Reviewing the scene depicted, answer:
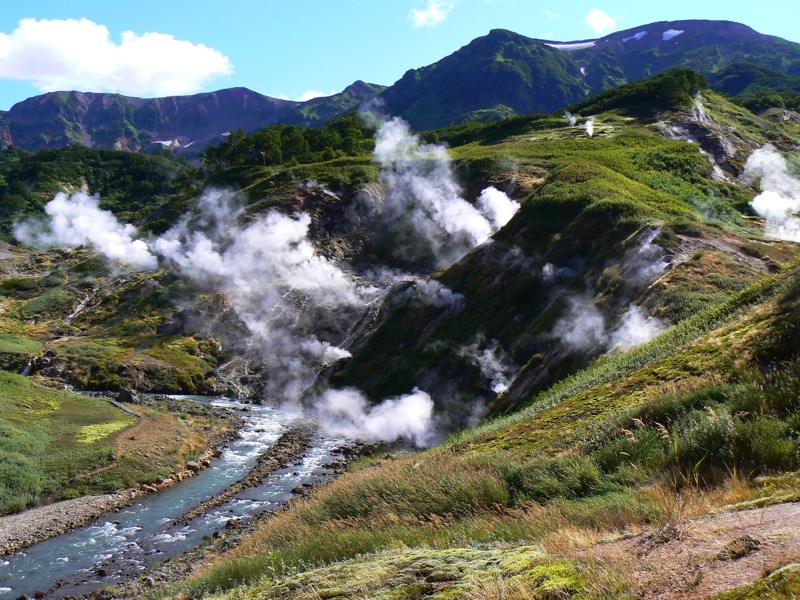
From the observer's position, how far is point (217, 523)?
27922mm

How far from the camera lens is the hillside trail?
432cm

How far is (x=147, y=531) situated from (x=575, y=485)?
954 inches

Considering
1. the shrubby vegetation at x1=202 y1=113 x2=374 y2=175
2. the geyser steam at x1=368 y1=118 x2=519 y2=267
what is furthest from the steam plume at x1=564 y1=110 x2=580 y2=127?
the shrubby vegetation at x1=202 y1=113 x2=374 y2=175

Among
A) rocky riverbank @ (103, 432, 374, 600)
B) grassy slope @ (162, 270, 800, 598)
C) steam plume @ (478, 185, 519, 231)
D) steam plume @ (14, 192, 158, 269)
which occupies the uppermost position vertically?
steam plume @ (14, 192, 158, 269)

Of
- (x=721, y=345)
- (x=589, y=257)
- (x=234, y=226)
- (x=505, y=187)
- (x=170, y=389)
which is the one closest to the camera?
(x=721, y=345)

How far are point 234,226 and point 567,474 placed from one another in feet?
225

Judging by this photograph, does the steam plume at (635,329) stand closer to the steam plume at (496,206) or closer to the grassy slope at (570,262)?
the grassy slope at (570,262)

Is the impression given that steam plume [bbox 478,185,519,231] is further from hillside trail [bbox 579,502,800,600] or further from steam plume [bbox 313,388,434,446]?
hillside trail [bbox 579,502,800,600]

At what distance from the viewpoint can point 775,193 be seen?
55969 millimetres

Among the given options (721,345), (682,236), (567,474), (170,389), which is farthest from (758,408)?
(170,389)

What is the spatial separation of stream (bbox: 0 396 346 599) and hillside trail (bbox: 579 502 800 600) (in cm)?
2282

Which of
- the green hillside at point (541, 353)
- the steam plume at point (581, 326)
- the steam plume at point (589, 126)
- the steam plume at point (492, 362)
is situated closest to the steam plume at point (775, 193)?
the green hillside at point (541, 353)

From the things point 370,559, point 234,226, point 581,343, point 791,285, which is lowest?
point 581,343

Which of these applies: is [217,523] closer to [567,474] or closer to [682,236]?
[567,474]
